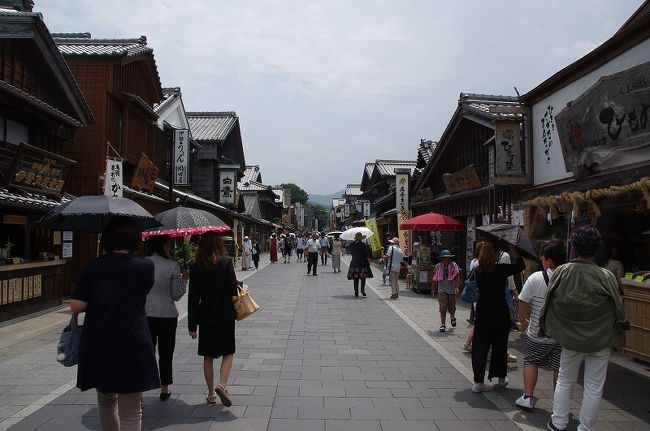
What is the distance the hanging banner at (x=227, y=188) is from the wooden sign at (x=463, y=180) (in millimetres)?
16320

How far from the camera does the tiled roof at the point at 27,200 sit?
378 inches

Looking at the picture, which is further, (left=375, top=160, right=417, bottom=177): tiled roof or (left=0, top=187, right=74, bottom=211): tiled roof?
(left=375, top=160, right=417, bottom=177): tiled roof

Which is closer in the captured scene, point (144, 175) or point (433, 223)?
point (433, 223)

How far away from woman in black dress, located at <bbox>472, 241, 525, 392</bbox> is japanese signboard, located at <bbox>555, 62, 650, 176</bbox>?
2.79m

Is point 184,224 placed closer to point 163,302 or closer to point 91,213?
point 163,302

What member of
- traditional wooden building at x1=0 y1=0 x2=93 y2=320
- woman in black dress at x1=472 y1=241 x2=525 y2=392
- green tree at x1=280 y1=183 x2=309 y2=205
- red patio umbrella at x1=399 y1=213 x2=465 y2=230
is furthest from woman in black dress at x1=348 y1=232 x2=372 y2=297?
green tree at x1=280 y1=183 x2=309 y2=205

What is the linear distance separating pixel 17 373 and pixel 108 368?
13.3 ft

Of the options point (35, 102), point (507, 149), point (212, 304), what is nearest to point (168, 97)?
point (35, 102)

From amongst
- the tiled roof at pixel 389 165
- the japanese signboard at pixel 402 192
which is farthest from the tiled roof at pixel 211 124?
the japanese signboard at pixel 402 192

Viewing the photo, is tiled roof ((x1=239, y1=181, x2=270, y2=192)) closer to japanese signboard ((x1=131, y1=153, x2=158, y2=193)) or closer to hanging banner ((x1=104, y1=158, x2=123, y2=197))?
japanese signboard ((x1=131, y1=153, x2=158, y2=193))

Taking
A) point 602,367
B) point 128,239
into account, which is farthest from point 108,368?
point 602,367

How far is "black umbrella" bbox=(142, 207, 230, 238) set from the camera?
5.84m

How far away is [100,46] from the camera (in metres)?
16.5

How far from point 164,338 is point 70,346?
4.71ft
